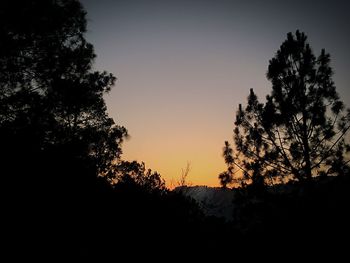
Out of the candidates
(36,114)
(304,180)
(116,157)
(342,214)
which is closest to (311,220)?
(342,214)

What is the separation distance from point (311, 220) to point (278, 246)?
1.18 metres

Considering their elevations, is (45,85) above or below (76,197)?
above

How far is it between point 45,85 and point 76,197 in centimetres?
545

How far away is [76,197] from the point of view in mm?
6008

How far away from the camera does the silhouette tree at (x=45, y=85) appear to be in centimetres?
697

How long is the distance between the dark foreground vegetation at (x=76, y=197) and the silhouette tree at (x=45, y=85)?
0.11ft

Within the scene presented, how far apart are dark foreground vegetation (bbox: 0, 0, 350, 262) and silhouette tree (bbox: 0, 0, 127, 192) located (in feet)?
0.11

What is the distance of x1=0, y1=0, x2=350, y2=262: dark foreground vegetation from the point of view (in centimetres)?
498

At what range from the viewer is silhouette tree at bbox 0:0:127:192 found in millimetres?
6973

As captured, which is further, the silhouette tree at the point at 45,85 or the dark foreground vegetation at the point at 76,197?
the silhouette tree at the point at 45,85

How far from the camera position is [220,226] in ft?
29.1

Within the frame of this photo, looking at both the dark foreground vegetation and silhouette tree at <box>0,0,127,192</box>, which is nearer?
the dark foreground vegetation

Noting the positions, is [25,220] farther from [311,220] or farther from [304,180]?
[304,180]

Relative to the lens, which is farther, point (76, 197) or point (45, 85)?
point (45, 85)
